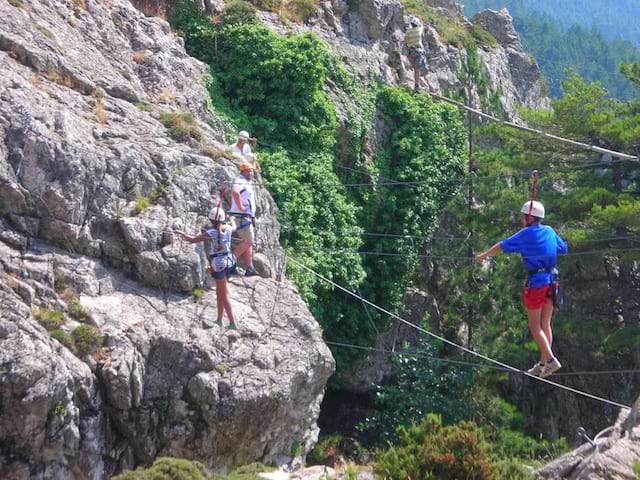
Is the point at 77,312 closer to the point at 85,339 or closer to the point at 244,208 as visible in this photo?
the point at 85,339

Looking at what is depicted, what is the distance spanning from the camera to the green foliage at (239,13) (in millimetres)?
22547

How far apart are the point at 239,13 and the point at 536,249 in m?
13.6

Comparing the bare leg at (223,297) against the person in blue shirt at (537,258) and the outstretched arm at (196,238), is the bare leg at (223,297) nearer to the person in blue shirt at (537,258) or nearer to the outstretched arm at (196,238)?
the outstretched arm at (196,238)

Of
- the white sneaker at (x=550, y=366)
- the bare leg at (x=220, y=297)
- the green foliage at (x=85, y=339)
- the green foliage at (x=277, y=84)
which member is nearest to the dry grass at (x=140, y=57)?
the green foliage at (x=277, y=84)

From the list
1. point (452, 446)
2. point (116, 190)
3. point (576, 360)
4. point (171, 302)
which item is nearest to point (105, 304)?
point (171, 302)

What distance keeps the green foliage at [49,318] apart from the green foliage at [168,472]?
9.83ft

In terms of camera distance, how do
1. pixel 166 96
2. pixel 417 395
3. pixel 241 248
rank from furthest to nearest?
pixel 417 395 → pixel 166 96 → pixel 241 248

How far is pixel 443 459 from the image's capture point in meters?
11.4

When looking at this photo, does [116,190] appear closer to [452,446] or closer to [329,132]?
[452,446]

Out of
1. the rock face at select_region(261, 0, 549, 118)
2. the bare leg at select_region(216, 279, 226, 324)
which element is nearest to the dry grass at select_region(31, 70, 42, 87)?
the bare leg at select_region(216, 279, 226, 324)

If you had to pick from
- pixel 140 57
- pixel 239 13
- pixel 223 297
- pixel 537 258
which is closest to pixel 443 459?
pixel 537 258

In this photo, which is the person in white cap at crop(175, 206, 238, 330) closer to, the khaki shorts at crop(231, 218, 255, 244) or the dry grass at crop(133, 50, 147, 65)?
the khaki shorts at crop(231, 218, 255, 244)

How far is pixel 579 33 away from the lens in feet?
303

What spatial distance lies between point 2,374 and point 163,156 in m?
5.05
